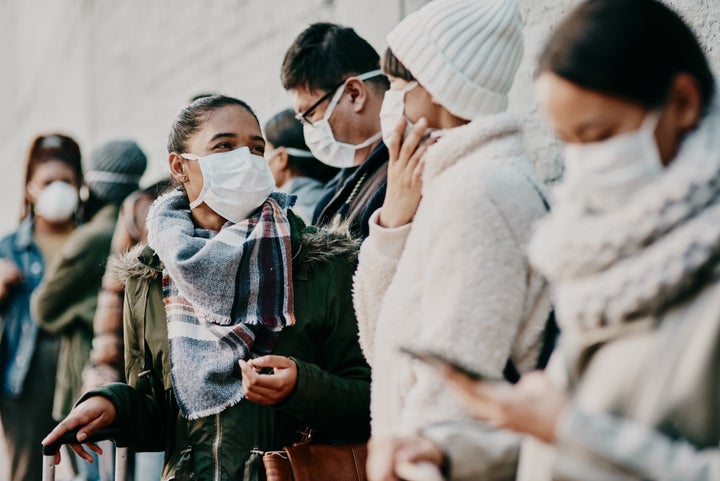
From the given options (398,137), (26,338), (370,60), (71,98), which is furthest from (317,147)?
(71,98)

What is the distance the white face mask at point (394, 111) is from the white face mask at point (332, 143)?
1.04 metres

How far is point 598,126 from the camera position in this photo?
1.55 m

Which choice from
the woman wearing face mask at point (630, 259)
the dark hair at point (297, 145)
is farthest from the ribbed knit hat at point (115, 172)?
the woman wearing face mask at point (630, 259)

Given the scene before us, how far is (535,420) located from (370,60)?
2.38 meters

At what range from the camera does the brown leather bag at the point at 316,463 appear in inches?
99.2

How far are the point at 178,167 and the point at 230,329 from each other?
0.59 meters

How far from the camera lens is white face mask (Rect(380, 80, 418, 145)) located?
2.38 m

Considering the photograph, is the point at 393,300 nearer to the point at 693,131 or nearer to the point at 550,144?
the point at 693,131

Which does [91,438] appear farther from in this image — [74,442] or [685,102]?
[685,102]

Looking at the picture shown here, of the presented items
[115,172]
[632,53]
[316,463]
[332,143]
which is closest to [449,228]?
[632,53]

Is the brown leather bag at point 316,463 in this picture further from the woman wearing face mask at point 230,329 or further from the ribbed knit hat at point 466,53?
the ribbed knit hat at point 466,53

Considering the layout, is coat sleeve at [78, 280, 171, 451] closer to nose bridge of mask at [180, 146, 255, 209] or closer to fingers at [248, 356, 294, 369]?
nose bridge of mask at [180, 146, 255, 209]

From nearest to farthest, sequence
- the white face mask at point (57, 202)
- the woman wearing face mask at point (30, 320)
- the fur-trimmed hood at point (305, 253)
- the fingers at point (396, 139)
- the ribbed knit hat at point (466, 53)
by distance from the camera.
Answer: the ribbed knit hat at point (466, 53) → the fingers at point (396, 139) → the fur-trimmed hood at point (305, 253) → the woman wearing face mask at point (30, 320) → the white face mask at point (57, 202)

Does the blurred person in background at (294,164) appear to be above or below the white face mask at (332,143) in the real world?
below
